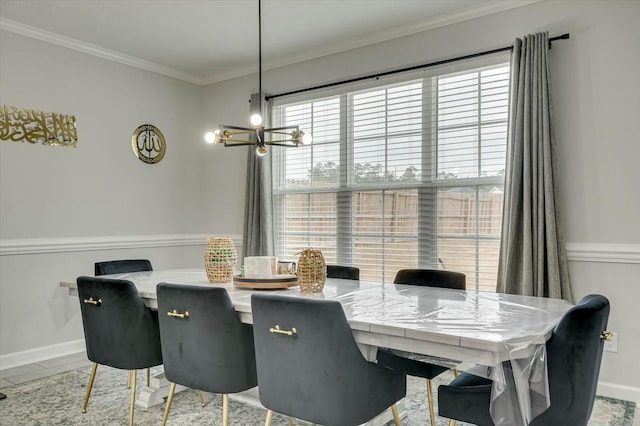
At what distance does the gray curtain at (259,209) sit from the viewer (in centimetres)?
445

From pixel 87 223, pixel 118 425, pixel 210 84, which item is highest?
pixel 210 84

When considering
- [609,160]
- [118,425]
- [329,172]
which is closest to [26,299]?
[118,425]

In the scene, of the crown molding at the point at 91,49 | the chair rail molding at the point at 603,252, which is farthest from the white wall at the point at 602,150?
the crown molding at the point at 91,49

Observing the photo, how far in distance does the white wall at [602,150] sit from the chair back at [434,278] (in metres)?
0.89

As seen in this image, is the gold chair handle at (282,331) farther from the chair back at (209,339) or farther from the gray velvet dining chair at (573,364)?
the gray velvet dining chair at (573,364)

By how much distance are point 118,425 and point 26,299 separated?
1.76 meters

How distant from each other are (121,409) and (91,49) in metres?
3.01

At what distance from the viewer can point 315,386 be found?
69.0 inches

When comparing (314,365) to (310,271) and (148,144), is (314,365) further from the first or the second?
(148,144)

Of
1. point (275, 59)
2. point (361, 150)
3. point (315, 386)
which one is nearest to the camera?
point (315, 386)

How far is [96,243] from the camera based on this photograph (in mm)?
4234

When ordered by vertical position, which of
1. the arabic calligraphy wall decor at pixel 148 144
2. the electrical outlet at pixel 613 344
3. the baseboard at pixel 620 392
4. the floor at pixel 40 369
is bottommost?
the floor at pixel 40 369

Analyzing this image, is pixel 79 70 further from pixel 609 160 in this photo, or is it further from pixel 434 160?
pixel 609 160

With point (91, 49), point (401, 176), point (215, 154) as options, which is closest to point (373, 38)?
point (401, 176)
